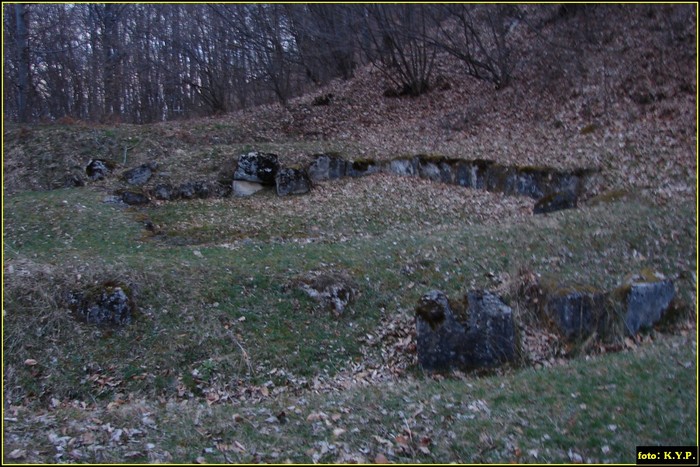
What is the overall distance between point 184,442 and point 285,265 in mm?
4978

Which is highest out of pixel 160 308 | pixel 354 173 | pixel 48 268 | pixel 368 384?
pixel 354 173

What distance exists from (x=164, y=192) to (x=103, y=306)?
7.75 meters

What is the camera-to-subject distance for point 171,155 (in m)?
18.4

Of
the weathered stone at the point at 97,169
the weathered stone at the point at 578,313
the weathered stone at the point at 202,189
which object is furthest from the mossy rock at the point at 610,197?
the weathered stone at the point at 97,169

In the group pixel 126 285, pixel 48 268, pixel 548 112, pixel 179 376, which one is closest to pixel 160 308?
pixel 126 285

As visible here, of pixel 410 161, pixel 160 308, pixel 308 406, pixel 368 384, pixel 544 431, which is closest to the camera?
pixel 544 431

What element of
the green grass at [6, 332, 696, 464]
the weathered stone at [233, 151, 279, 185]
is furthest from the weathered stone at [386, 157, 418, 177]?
the green grass at [6, 332, 696, 464]

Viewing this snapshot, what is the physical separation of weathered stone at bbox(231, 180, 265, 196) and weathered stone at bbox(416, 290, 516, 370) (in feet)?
31.2

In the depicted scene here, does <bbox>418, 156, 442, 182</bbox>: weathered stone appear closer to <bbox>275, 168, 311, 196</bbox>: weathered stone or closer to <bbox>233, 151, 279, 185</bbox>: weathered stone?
<bbox>275, 168, 311, 196</bbox>: weathered stone

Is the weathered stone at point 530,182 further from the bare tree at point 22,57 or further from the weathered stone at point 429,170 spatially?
the bare tree at point 22,57

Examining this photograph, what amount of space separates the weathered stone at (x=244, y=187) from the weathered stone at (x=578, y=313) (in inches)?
401

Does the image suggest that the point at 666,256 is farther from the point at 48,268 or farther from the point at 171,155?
the point at 171,155

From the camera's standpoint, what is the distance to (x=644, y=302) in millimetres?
8258

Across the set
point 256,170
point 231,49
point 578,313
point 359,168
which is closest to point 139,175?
point 256,170
